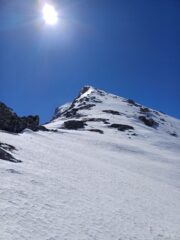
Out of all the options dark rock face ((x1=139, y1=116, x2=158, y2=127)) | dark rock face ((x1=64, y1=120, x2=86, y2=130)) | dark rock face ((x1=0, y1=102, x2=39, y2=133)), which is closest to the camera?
dark rock face ((x1=0, y1=102, x2=39, y2=133))

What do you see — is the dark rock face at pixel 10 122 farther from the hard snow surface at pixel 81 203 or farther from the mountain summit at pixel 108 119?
the mountain summit at pixel 108 119

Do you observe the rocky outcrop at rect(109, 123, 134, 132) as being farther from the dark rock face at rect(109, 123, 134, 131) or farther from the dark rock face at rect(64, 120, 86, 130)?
the dark rock face at rect(64, 120, 86, 130)

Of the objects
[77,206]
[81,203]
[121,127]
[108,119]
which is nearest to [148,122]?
[108,119]

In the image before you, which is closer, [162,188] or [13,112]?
[162,188]

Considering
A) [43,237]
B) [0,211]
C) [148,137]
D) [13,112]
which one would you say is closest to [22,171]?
[0,211]

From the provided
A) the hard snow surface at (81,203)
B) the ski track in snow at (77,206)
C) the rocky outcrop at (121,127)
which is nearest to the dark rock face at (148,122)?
the rocky outcrop at (121,127)

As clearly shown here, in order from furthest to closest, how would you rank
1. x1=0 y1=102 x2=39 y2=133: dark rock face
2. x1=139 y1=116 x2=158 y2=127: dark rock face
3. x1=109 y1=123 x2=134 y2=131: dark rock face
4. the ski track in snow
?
x1=139 y1=116 x2=158 y2=127: dark rock face → x1=109 y1=123 x2=134 y2=131: dark rock face → x1=0 y1=102 x2=39 y2=133: dark rock face → the ski track in snow

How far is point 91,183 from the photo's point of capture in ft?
74.8

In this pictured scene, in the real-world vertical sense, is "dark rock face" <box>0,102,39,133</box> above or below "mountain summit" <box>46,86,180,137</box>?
below

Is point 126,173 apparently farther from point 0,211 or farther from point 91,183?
point 0,211

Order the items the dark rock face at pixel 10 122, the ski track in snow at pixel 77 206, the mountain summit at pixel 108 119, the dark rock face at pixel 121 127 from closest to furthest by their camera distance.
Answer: the ski track in snow at pixel 77 206, the dark rock face at pixel 10 122, the dark rock face at pixel 121 127, the mountain summit at pixel 108 119

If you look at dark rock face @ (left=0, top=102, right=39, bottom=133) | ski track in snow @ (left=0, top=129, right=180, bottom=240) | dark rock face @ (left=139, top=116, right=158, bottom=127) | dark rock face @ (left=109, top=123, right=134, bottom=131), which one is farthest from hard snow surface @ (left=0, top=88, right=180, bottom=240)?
dark rock face @ (left=139, top=116, right=158, bottom=127)

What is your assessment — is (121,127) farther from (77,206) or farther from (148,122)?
(77,206)

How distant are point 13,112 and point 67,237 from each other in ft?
141
